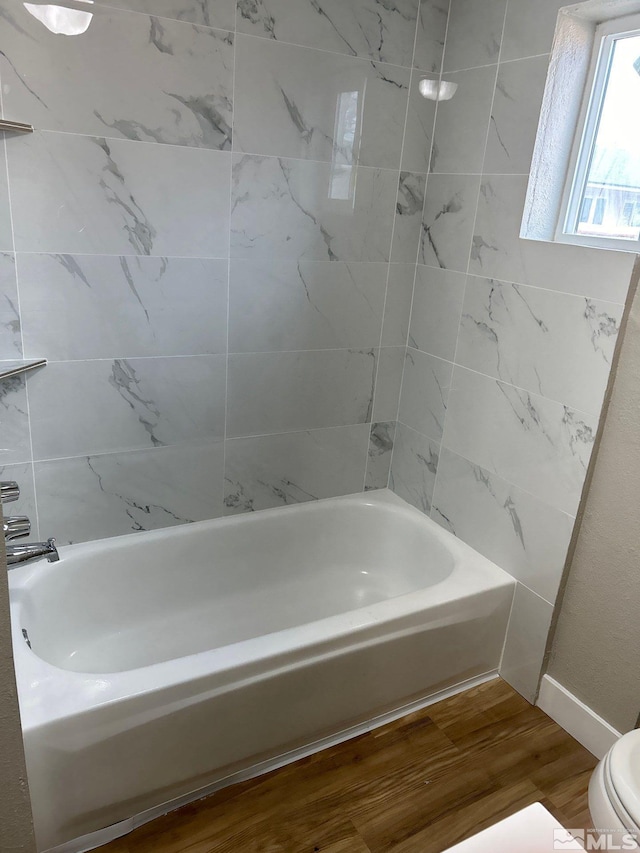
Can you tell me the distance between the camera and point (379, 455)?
108 inches

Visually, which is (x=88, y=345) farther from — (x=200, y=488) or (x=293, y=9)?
(x=293, y=9)

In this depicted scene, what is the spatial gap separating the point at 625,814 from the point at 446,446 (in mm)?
1401

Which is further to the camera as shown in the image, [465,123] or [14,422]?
[465,123]

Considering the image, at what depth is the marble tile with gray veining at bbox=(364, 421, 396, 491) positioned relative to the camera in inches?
106

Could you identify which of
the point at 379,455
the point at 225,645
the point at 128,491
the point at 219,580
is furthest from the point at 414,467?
the point at 128,491

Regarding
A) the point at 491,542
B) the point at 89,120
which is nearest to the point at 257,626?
the point at 491,542

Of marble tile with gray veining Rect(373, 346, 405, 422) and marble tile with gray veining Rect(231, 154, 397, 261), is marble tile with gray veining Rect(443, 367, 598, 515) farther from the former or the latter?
marble tile with gray veining Rect(231, 154, 397, 261)

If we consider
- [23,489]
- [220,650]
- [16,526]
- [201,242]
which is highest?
[201,242]

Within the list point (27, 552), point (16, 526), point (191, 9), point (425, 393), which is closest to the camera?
point (16, 526)

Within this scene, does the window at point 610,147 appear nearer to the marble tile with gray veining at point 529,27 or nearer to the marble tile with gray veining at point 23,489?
the marble tile with gray veining at point 529,27

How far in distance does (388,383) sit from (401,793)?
1467 millimetres

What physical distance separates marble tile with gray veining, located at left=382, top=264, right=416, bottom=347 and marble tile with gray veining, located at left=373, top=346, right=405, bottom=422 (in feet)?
0.13

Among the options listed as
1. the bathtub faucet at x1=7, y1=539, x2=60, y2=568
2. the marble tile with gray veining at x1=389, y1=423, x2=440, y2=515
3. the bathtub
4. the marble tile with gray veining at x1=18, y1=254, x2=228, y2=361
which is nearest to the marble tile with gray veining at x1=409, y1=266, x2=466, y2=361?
the marble tile with gray veining at x1=389, y1=423, x2=440, y2=515

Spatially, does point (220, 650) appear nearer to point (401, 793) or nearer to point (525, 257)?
point (401, 793)
